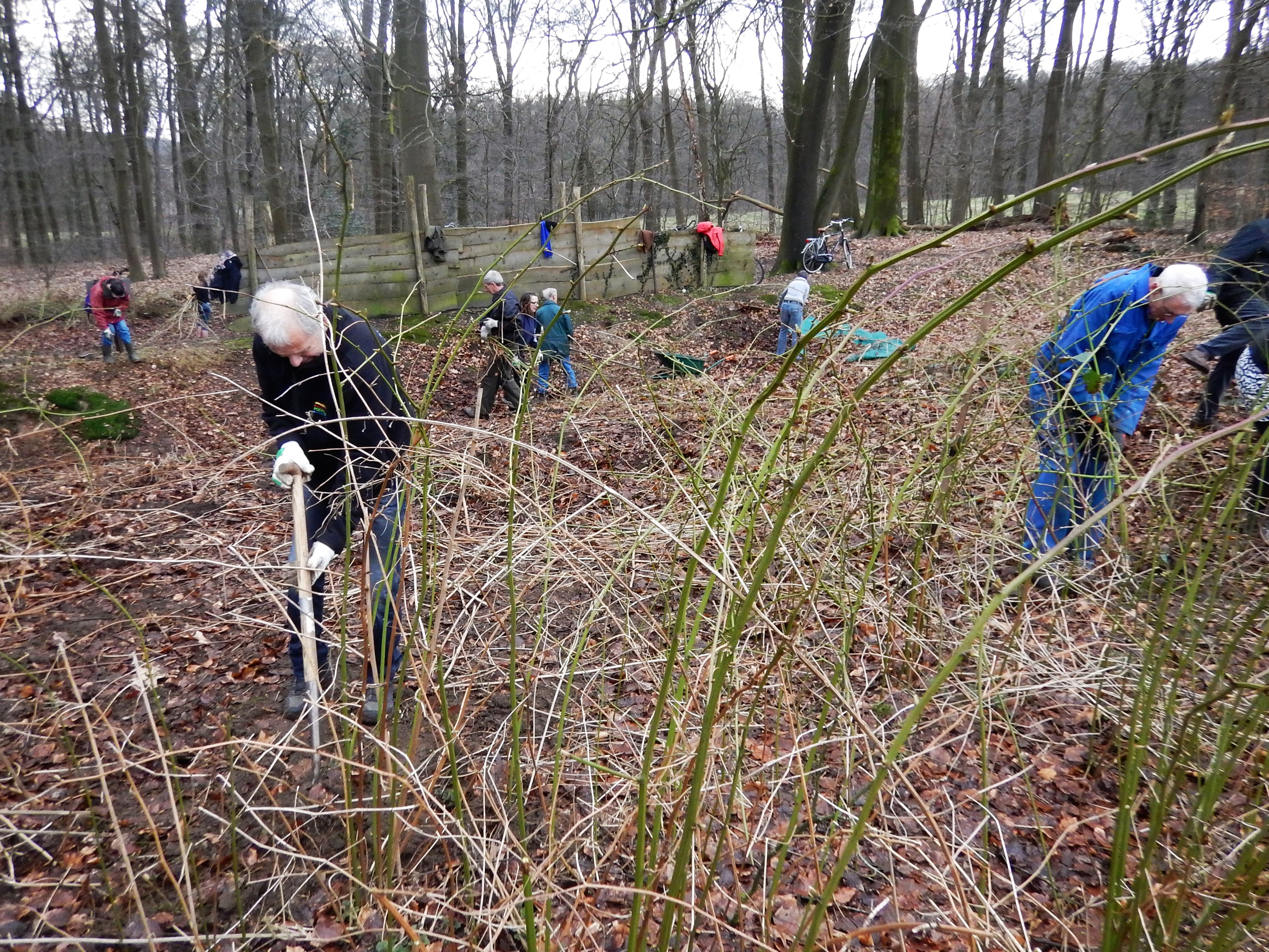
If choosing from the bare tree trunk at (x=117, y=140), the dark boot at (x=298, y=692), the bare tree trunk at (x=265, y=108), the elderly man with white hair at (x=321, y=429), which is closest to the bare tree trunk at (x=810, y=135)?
the bare tree trunk at (x=265, y=108)

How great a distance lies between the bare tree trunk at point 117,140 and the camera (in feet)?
47.4

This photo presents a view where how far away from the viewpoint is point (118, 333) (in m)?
9.33

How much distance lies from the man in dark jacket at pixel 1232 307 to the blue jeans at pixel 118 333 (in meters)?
10.7

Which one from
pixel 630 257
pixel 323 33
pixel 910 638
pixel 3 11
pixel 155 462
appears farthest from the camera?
pixel 3 11

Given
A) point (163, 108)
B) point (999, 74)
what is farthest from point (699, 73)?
point (163, 108)

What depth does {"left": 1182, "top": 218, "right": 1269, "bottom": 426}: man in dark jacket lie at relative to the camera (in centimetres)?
364

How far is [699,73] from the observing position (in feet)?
58.4

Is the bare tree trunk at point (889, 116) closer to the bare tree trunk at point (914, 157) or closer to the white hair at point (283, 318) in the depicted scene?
the bare tree trunk at point (914, 157)

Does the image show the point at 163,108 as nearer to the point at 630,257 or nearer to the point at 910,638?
the point at 630,257

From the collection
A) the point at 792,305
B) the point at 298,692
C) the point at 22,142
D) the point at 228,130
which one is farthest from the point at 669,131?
the point at 298,692

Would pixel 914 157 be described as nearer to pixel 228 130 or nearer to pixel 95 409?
pixel 228 130

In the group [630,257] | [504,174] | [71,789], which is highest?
[504,174]

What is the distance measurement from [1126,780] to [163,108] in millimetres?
22424

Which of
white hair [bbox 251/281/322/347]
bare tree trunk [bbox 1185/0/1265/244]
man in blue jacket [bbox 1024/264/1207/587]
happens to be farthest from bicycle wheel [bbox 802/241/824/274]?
white hair [bbox 251/281/322/347]
